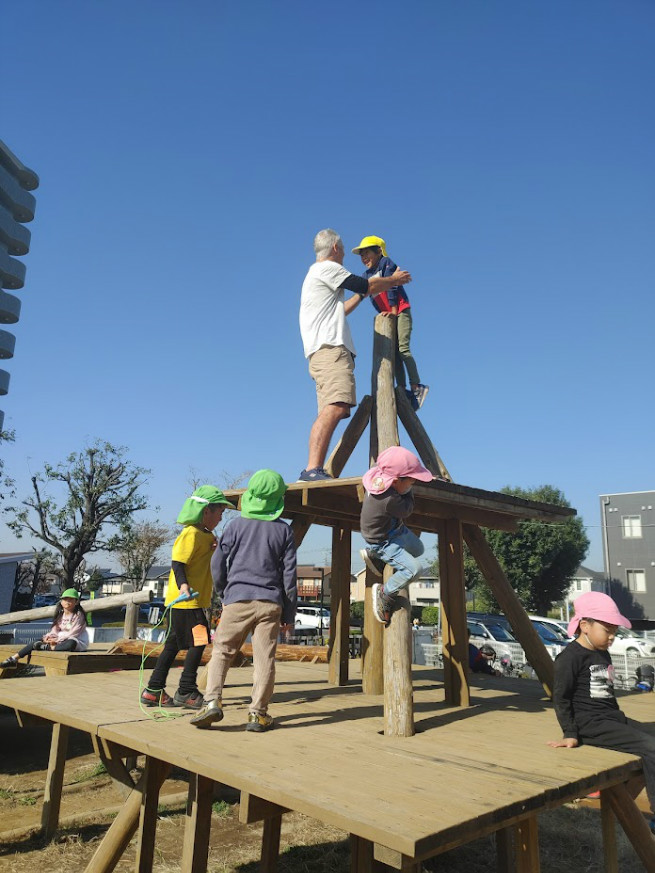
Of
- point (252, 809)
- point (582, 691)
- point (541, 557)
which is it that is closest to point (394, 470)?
point (582, 691)

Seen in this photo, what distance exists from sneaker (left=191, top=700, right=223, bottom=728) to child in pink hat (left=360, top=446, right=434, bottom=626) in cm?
117

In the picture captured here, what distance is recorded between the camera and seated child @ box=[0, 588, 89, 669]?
837cm

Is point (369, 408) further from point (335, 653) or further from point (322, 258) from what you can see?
point (335, 653)

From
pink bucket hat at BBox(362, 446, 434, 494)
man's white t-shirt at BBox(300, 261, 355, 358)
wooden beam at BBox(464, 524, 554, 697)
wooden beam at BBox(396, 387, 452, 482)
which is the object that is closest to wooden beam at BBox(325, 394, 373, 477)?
wooden beam at BBox(396, 387, 452, 482)

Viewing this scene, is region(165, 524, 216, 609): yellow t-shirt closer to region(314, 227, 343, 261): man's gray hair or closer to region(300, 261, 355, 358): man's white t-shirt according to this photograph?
region(300, 261, 355, 358): man's white t-shirt

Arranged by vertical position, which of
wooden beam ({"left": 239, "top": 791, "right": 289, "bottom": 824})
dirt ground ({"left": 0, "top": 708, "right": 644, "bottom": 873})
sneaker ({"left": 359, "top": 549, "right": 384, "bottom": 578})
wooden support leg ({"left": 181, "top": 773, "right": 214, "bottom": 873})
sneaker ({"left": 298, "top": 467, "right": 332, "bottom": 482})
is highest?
sneaker ({"left": 298, "top": 467, "right": 332, "bottom": 482})

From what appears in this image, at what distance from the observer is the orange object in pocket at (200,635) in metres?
4.73

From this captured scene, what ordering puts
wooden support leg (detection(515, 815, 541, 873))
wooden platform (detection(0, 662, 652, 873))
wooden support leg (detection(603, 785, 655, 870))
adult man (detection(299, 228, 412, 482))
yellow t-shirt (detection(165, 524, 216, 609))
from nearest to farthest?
wooden platform (detection(0, 662, 652, 873)) → wooden support leg (detection(515, 815, 541, 873)) → wooden support leg (detection(603, 785, 655, 870)) → yellow t-shirt (detection(165, 524, 216, 609)) → adult man (detection(299, 228, 412, 482))

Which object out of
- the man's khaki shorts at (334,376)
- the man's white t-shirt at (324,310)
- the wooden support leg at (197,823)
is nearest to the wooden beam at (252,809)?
the wooden support leg at (197,823)

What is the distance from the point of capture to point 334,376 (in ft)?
17.7

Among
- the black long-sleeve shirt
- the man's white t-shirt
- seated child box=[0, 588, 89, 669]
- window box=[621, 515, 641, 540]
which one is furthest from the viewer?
window box=[621, 515, 641, 540]

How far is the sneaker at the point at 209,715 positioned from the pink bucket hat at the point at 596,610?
2.27 m

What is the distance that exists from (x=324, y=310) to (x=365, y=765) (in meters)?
3.68

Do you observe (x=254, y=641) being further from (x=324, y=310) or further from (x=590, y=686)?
(x=324, y=310)
